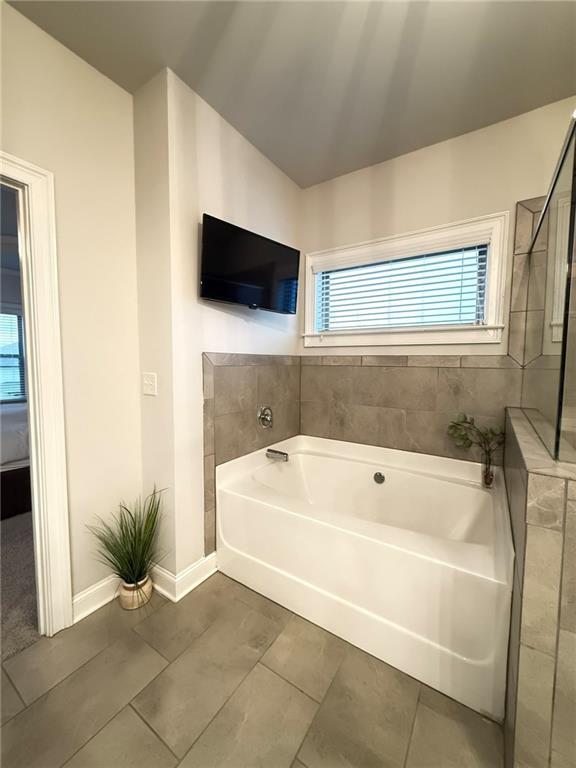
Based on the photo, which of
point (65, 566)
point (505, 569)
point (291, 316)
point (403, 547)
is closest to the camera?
point (505, 569)

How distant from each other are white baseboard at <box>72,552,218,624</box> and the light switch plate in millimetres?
994

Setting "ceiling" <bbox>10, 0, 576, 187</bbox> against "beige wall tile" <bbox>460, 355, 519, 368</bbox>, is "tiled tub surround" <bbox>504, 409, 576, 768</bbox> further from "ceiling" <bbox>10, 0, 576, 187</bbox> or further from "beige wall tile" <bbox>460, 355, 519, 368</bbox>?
"ceiling" <bbox>10, 0, 576, 187</bbox>

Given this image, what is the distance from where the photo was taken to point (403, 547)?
4.19 ft

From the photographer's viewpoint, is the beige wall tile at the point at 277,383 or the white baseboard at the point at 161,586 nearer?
the white baseboard at the point at 161,586

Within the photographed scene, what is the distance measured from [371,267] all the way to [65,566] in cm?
260

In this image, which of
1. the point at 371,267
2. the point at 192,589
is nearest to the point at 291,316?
the point at 371,267

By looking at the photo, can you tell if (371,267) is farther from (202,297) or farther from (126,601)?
(126,601)

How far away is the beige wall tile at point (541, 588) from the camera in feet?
2.81

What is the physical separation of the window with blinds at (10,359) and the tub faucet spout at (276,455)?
3494 mm

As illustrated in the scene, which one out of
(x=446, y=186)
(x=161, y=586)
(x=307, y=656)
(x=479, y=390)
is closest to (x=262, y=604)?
(x=307, y=656)

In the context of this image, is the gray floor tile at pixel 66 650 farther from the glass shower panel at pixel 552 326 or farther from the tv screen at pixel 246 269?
the glass shower panel at pixel 552 326

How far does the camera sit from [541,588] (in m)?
0.87

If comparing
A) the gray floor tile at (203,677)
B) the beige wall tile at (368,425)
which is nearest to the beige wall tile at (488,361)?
the beige wall tile at (368,425)

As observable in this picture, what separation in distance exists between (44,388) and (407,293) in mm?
2209
